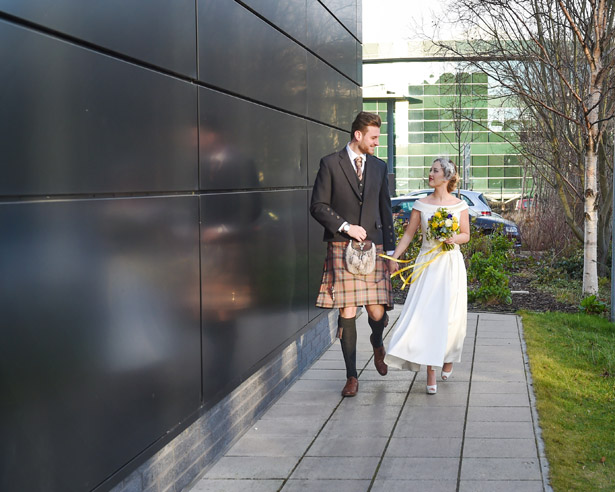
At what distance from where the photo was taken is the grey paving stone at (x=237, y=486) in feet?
14.4

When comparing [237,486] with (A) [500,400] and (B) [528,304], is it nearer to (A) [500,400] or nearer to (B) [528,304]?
(A) [500,400]

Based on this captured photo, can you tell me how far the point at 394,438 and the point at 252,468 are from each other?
40.2 inches

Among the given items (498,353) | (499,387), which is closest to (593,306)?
(498,353)

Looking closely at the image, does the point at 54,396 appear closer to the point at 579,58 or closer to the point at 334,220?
the point at 334,220

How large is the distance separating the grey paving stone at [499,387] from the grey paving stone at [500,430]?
906mm

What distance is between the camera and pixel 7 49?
2662mm

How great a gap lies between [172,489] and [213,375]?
796 millimetres

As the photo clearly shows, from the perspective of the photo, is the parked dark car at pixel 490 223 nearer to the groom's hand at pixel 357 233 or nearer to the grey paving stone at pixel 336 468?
the groom's hand at pixel 357 233

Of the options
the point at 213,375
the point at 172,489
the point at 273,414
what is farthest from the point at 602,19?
the point at 172,489

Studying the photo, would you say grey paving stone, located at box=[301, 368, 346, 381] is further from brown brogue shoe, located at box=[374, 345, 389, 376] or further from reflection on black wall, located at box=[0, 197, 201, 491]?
reflection on black wall, located at box=[0, 197, 201, 491]

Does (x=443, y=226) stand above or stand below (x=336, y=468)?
above

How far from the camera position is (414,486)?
4375 mm

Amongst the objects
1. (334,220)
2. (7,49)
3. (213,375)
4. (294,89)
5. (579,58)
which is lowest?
(213,375)

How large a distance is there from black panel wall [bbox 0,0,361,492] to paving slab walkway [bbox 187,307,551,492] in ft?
1.48
